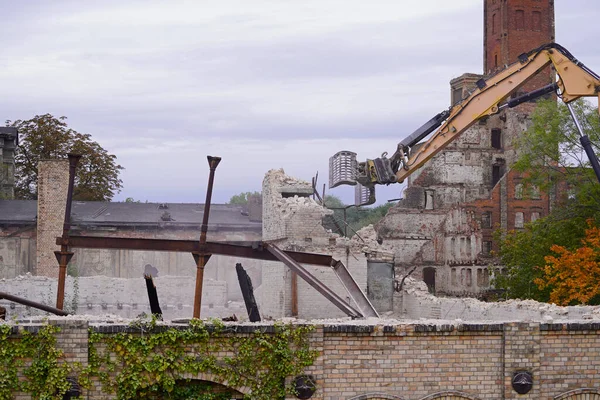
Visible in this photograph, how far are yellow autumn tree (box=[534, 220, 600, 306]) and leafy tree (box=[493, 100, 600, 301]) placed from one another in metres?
1.73

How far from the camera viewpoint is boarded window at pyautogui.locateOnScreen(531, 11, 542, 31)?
200ft

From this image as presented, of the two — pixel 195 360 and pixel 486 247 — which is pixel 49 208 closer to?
pixel 486 247

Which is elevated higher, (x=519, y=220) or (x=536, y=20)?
(x=536, y=20)

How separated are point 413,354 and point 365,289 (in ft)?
43.5

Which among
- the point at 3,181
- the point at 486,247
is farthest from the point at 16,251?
the point at 486,247

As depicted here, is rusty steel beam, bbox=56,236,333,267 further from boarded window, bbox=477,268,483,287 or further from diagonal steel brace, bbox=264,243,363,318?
boarded window, bbox=477,268,483,287

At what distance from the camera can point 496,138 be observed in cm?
5862

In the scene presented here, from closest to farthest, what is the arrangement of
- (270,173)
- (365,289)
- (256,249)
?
1. (256,249)
2. (365,289)
3. (270,173)

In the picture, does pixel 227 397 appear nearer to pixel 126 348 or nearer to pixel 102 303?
pixel 126 348

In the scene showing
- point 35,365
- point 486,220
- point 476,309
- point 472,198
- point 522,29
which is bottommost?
point 35,365

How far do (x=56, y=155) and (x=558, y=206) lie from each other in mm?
28446

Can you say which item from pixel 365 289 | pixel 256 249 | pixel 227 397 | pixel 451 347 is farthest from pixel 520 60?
pixel 227 397

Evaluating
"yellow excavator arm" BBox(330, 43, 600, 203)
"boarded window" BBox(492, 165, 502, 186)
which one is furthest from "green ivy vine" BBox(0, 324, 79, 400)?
"boarded window" BBox(492, 165, 502, 186)

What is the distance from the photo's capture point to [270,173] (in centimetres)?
3189
